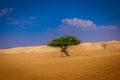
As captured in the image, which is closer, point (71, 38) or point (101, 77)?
point (101, 77)

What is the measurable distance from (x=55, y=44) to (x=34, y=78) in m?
25.0

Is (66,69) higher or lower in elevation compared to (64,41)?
lower

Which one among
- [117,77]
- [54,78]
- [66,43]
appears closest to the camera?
[117,77]

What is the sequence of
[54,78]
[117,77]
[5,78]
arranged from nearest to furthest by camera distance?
1. [117,77]
2. [54,78]
3. [5,78]

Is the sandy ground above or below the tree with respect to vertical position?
below

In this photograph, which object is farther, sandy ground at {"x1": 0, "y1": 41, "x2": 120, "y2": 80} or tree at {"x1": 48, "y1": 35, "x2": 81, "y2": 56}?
tree at {"x1": 48, "y1": 35, "x2": 81, "y2": 56}

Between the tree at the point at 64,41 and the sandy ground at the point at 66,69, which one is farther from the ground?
the tree at the point at 64,41

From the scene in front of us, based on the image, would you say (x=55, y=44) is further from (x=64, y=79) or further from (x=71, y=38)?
(x=64, y=79)

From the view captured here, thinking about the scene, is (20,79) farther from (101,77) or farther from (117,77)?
(117,77)

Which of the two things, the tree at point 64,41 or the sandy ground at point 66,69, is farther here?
the tree at point 64,41

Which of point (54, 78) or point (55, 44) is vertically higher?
point (55, 44)

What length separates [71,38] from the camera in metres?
36.8

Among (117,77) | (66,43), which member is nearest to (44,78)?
(117,77)

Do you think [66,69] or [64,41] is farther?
[64,41]
